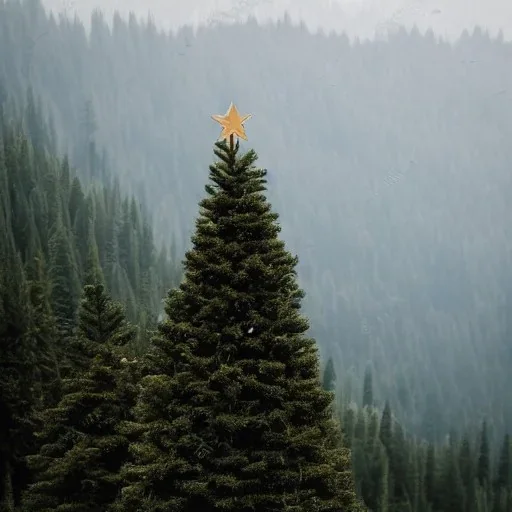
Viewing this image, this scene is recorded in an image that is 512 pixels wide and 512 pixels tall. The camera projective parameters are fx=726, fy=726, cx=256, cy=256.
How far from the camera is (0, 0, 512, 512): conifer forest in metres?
11.9

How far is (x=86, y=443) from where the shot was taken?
16.6 metres

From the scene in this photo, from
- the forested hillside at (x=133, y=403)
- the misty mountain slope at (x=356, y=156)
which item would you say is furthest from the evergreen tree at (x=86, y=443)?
the misty mountain slope at (x=356, y=156)

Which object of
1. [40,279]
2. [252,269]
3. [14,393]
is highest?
[40,279]

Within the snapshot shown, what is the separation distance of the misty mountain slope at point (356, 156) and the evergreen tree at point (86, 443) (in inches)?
3427

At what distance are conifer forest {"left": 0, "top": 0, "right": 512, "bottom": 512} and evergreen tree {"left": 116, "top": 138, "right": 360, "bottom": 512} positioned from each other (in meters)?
0.04

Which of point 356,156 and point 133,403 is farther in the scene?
point 356,156

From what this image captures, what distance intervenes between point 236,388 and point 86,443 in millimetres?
6639

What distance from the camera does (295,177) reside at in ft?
472

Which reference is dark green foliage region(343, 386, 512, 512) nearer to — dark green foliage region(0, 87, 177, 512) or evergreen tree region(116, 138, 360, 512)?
dark green foliage region(0, 87, 177, 512)

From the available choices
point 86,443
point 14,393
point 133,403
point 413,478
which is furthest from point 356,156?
point 86,443

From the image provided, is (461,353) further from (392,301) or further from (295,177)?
(295,177)

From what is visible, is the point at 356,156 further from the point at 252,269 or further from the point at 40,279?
the point at 252,269

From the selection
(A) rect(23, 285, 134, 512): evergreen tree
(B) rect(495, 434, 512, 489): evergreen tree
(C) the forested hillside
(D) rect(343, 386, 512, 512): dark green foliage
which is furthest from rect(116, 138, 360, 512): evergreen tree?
(B) rect(495, 434, 512, 489): evergreen tree

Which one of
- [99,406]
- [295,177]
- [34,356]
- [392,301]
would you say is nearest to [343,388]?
[392,301]
